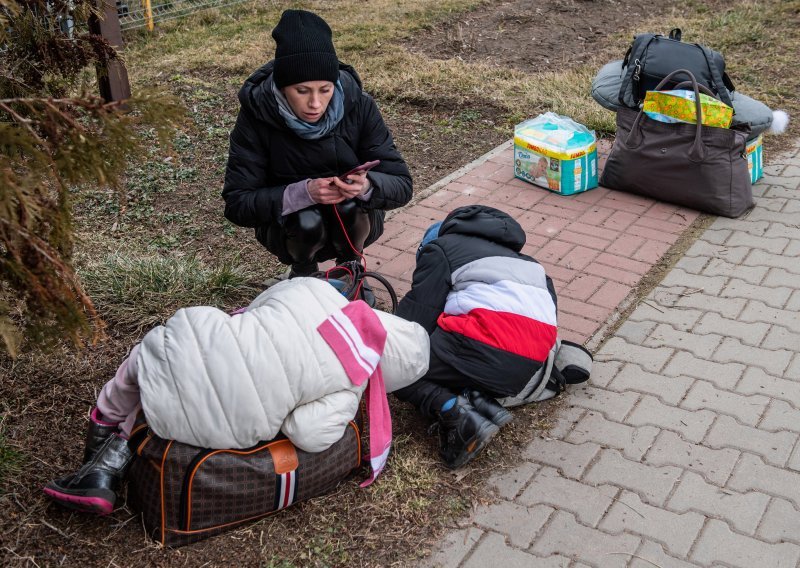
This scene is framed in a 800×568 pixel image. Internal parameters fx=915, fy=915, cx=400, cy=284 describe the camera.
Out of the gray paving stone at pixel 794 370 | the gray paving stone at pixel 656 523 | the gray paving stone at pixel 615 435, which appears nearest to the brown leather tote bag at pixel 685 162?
the gray paving stone at pixel 794 370

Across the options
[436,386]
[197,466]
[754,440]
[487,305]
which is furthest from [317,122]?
[754,440]

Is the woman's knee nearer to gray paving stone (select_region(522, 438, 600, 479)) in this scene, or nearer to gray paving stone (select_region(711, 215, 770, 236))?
gray paving stone (select_region(522, 438, 600, 479))

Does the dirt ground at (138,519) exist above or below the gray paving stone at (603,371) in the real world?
above

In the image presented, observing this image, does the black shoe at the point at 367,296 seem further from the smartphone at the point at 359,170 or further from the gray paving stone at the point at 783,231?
the gray paving stone at the point at 783,231

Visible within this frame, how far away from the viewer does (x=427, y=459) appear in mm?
3309

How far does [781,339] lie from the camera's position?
3.99m

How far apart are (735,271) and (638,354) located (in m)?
0.98

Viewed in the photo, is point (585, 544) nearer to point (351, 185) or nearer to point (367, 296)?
point (367, 296)

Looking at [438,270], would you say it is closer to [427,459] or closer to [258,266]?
[427,459]

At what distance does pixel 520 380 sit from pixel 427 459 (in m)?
0.45

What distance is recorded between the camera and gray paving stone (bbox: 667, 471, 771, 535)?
3004 millimetres

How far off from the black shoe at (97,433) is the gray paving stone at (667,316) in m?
2.35

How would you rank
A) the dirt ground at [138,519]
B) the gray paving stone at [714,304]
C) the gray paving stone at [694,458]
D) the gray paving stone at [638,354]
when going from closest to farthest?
the dirt ground at [138,519] → the gray paving stone at [694,458] → the gray paving stone at [638,354] → the gray paving stone at [714,304]

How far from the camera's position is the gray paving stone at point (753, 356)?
12.5 feet
